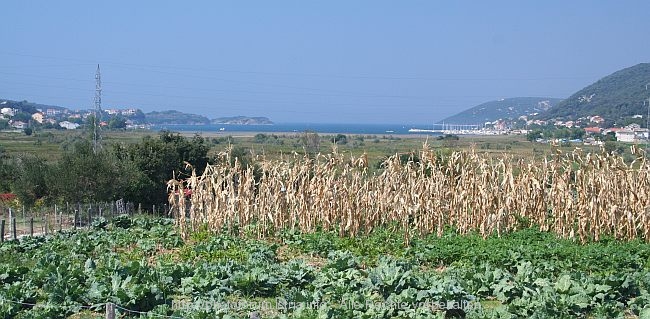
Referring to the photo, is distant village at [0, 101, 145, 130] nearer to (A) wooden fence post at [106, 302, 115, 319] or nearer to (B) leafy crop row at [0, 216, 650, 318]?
(B) leafy crop row at [0, 216, 650, 318]

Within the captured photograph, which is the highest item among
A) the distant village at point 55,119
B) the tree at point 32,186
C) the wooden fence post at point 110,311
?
the distant village at point 55,119

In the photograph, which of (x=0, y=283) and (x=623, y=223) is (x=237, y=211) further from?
(x=623, y=223)

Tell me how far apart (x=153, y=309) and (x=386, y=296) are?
3480mm

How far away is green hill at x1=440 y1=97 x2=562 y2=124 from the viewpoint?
551 feet

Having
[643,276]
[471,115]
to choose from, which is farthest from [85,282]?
[471,115]

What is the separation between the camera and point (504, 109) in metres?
172

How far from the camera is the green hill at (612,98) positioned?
83.2 metres

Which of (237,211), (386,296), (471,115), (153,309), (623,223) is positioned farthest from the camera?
(471,115)

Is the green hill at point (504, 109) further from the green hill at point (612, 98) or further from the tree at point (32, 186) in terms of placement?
the tree at point (32, 186)

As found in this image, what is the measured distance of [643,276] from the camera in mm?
11547

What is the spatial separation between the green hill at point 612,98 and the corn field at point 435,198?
6127 cm

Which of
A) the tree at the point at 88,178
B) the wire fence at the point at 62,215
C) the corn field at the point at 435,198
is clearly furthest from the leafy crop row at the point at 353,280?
the tree at the point at 88,178

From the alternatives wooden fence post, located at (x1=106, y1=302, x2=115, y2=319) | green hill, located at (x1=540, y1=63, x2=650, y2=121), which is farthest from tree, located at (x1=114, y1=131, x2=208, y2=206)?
green hill, located at (x1=540, y1=63, x2=650, y2=121)

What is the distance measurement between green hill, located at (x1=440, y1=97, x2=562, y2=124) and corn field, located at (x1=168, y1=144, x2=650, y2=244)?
148m
